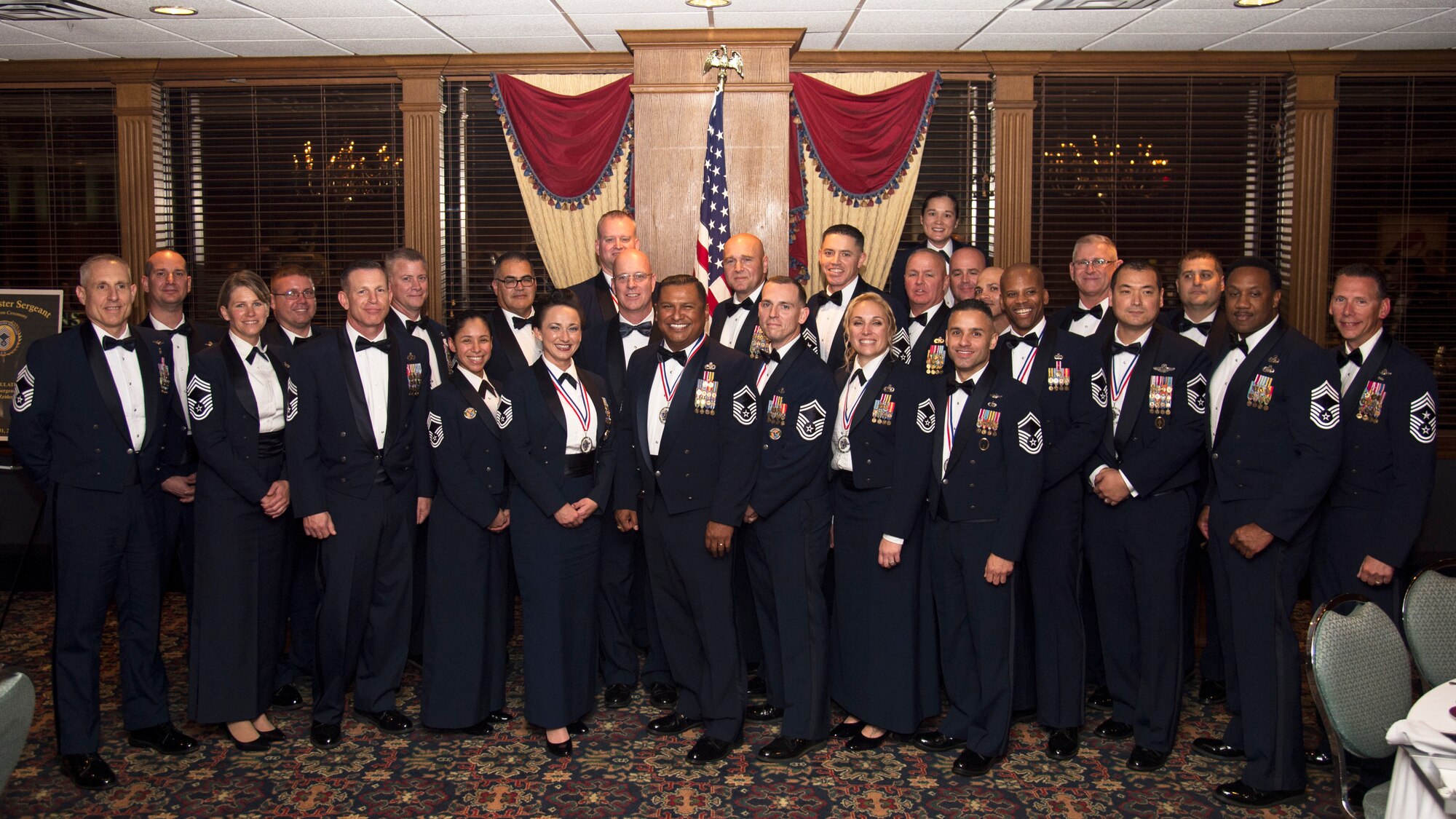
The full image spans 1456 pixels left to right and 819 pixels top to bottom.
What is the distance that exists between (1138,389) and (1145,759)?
52.2 inches

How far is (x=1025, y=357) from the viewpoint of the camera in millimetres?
4238

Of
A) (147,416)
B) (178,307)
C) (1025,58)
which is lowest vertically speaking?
(147,416)

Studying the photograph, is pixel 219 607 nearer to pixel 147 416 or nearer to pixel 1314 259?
pixel 147 416

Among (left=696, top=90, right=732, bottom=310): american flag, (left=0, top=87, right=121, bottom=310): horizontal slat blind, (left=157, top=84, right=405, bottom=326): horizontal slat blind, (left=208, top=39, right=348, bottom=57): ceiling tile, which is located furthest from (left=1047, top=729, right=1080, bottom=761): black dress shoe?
(left=0, top=87, right=121, bottom=310): horizontal slat blind

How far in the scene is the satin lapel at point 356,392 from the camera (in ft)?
13.6

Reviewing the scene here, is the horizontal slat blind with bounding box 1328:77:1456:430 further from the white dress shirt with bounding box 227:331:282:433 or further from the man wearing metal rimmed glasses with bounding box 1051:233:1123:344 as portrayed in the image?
the white dress shirt with bounding box 227:331:282:433

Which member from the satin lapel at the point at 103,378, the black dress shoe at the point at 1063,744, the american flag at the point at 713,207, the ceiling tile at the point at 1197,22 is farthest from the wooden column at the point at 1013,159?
the satin lapel at the point at 103,378

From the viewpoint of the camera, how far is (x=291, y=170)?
7.09 metres

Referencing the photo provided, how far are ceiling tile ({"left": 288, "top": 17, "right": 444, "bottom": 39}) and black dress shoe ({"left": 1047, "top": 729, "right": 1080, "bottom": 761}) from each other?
183 inches

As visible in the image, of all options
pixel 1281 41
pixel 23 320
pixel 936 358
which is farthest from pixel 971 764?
pixel 23 320

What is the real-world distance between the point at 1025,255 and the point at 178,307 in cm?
479

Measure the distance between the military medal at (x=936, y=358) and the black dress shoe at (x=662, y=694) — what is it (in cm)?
170

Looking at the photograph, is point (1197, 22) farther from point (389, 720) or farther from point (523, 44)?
point (389, 720)

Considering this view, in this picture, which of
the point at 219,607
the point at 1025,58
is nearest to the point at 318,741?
the point at 219,607
